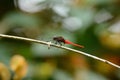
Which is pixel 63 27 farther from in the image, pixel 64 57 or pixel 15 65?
pixel 15 65

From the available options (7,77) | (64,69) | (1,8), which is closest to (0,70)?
(7,77)

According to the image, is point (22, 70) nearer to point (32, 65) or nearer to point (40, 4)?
→ point (32, 65)

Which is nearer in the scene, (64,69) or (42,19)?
(64,69)

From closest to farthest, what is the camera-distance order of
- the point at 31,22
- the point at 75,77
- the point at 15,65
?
the point at 15,65
the point at 75,77
the point at 31,22

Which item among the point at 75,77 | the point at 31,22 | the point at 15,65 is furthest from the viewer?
the point at 31,22

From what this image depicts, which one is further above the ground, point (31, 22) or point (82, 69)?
point (31, 22)

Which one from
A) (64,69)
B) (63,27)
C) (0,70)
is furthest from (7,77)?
(63,27)

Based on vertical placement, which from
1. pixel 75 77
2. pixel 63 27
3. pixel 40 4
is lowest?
pixel 75 77
